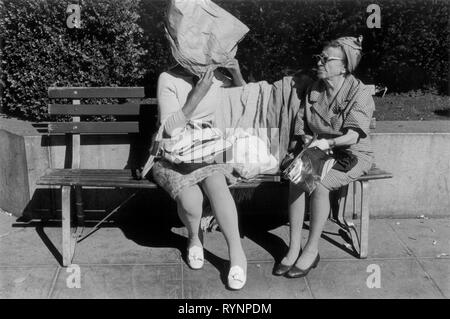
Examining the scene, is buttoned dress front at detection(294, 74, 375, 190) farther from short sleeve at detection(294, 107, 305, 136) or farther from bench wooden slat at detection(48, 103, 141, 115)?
bench wooden slat at detection(48, 103, 141, 115)

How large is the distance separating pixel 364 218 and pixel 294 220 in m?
0.46

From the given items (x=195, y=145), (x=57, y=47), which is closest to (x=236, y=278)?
(x=195, y=145)

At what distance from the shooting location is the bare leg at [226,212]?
4.16 m

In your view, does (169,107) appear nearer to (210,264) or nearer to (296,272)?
(210,264)

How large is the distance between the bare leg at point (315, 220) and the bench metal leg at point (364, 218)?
0.28 metres

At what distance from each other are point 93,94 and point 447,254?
254 centimetres

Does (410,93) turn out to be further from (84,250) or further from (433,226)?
(84,250)

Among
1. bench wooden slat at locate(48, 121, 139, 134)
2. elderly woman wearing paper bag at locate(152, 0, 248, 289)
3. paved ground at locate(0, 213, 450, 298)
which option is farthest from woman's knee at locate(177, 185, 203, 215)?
bench wooden slat at locate(48, 121, 139, 134)

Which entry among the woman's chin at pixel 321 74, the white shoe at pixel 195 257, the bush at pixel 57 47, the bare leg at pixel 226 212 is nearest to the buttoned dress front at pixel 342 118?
the woman's chin at pixel 321 74

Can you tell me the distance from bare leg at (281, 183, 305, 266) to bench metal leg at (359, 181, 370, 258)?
0.40 m

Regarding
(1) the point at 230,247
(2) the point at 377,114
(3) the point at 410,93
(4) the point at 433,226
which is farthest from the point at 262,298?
(3) the point at 410,93

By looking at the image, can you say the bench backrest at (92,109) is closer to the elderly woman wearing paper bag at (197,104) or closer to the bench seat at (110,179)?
the bench seat at (110,179)

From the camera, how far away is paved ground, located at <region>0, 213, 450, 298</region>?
162 inches

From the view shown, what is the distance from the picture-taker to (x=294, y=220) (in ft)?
14.3
